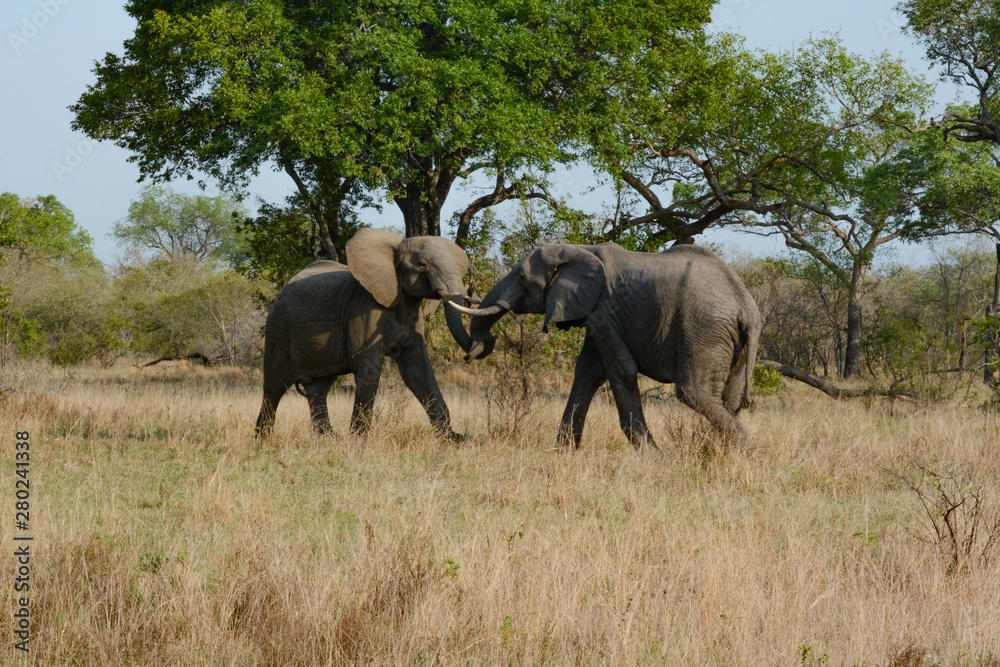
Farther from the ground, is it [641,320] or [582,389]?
[641,320]

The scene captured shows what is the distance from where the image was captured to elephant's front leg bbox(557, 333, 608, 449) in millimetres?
9367

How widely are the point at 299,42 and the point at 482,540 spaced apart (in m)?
14.3

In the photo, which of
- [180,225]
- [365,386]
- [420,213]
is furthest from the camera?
[180,225]

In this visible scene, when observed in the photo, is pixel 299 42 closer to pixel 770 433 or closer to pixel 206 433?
pixel 206 433

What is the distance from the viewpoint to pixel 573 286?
9.21 metres

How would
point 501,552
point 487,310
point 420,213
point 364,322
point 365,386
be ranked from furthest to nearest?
point 420,213 → point 364,322 → point 365,386 → point 487,310 → point 501,552

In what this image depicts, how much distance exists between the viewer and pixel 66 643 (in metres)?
3.98

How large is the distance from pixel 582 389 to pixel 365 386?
2330 mm

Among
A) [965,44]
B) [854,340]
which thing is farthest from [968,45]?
[854,340]

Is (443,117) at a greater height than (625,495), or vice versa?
(443,117)

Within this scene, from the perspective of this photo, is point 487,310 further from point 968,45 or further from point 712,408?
point 968,45

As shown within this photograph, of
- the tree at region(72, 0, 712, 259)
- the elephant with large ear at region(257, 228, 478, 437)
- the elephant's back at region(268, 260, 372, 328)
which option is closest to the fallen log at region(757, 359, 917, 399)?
the tree at region(72, 0, 712, 259)

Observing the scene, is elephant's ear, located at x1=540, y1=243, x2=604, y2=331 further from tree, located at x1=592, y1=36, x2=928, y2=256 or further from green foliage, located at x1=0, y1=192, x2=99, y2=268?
green foliage, located at x1=0, y1=192, x2=99, y2=268

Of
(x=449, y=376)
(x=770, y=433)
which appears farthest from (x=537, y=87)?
(x=770, y=433)
